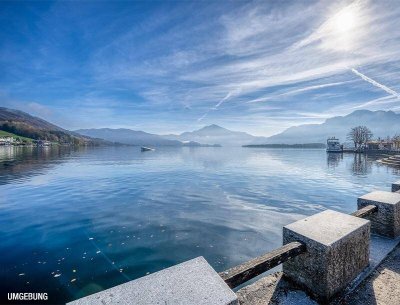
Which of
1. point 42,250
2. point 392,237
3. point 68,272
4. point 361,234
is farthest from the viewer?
point 42,250

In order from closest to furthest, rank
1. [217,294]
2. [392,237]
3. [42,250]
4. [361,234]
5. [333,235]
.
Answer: [217,294]
[333,235]
[361,234]
[392,237]
[42,250]

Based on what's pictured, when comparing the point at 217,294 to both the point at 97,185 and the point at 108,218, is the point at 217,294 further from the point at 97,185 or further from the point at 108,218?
the point at 97,185

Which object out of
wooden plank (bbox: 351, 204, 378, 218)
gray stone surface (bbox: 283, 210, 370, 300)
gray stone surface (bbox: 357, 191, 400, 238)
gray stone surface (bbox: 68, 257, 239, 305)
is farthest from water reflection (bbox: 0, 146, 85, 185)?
gray stone surface (bbox: 357, 191, 400, 238)

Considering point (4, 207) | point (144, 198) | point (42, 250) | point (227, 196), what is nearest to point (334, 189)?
point (227, 196)

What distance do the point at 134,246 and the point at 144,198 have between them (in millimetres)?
9813

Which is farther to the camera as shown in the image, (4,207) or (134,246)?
(4,207)

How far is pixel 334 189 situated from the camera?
25234 millimetres

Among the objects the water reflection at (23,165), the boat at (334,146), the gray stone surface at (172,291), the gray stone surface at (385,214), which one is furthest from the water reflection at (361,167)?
the boat at (334,146)

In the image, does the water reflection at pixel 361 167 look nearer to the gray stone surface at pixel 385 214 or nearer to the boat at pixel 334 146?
the gray stone surface at pixel 385 214

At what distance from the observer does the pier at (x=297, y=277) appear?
97.5 inches

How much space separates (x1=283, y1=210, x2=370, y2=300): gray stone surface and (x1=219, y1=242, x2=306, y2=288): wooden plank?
0.84ft

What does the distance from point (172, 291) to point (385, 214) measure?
6.40 meters

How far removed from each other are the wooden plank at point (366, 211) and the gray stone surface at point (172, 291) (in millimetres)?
4530

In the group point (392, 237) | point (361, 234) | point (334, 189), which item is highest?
point (361, 234)
